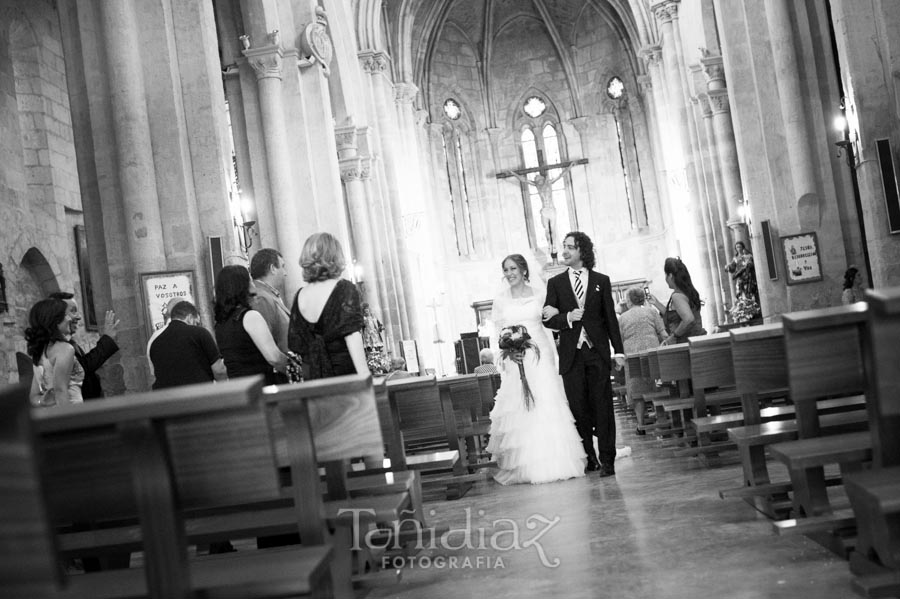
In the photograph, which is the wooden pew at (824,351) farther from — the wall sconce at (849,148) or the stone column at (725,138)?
the stone column at (725,138)

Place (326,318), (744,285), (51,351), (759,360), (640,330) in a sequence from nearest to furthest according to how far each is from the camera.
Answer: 1. (759,360)
2. (326,318)
3. (51,351)
4. (640,330)
5. (744,285)

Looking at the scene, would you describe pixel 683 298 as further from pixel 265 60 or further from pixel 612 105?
pixel 612 105

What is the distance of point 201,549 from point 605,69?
3252 centimetres

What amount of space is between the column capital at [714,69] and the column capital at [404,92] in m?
11.9

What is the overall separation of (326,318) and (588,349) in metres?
2.73

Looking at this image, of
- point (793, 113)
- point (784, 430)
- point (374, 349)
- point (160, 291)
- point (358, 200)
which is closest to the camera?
point (784, 430)

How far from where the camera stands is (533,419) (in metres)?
8.00

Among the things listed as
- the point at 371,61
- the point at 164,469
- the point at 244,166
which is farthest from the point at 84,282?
the point at 164,469

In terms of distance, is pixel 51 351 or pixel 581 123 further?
pixel 581 123

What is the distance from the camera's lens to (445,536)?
18.7 feet

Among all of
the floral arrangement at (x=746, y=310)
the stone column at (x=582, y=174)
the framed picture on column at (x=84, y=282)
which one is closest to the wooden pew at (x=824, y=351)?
the floral arrangement at (x=746, y=310)

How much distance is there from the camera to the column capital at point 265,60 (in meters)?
14.9

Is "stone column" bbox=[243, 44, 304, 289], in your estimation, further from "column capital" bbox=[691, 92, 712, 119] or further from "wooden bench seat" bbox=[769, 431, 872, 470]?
"wooden bench seat" bbox=[769, 431, 872, 470]

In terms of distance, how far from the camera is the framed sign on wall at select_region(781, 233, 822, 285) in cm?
1315
